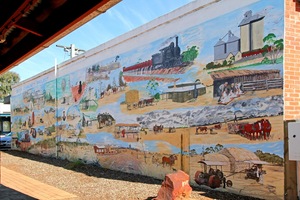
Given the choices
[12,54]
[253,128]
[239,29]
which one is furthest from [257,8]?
[12,54]

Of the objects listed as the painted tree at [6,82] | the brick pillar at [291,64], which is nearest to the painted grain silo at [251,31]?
the brick pillar at [291,64]

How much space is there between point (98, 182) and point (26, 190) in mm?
1902

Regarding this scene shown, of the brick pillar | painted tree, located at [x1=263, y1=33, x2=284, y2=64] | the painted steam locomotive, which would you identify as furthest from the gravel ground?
the painted steam locomotive

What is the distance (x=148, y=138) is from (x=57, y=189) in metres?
2.88

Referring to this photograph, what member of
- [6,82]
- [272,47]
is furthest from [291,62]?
[6,82]

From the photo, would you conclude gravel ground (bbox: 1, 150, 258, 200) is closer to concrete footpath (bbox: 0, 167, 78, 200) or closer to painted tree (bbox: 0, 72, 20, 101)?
concrete footpath (bbox: 0, 167, 78, 200)

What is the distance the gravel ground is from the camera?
25.6 ft

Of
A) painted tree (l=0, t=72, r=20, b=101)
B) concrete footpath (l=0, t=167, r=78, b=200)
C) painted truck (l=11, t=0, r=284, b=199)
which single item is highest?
painted tree (l=0, t=72, r=20, b=101)

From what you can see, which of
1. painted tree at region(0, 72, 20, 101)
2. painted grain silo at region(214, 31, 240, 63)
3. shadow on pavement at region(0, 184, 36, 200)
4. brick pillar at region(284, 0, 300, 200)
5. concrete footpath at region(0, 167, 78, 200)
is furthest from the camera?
painted tree at region(0, 72, 20, 101)

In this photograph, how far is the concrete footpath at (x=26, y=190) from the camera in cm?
816

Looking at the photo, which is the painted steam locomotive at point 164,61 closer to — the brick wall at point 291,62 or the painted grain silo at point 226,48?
the painted grain silo at point 226,48

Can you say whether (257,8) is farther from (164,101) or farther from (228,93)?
(164,101)

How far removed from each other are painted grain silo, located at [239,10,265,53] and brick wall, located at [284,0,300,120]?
0.51 metres

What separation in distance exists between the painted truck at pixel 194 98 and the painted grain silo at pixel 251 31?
0.02m
